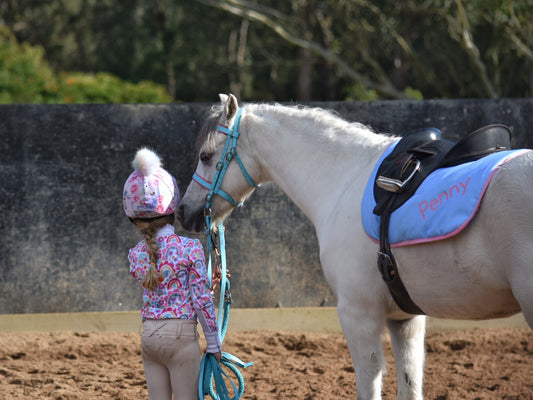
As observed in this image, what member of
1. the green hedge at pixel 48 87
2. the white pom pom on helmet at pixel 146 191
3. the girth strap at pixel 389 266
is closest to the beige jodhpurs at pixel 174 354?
the white pom pom on helmet at pixel 146 191

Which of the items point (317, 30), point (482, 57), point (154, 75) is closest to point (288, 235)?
point (317, 30)

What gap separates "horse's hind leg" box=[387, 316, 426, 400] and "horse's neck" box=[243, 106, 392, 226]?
60cm

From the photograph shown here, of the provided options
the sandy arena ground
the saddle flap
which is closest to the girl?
the saddle flap

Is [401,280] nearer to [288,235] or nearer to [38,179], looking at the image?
[288,235]

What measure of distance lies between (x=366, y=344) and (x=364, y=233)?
45 cm

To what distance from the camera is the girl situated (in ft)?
8.45

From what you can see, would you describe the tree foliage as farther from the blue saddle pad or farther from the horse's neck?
the blue saddle pad

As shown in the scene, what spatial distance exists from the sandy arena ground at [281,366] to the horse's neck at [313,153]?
128 cm

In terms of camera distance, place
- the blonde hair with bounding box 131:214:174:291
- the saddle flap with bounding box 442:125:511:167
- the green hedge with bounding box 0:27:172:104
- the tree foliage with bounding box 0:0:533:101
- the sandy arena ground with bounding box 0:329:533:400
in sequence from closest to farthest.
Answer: the saddle flap with bounding box 442:125:511:167 → the blonde hair with bounding box 131:214:174:291 → the sandy arena ground with bounding box 0:329:533:400 → the tree foliage with bounding box 0:0:533:101 → the green hedge with bounding box 0:27:172:104

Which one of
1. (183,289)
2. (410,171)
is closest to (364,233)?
(410,171)

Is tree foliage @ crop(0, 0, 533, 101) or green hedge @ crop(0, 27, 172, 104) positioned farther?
green hedge @ crop(0, 27, 172, 104)

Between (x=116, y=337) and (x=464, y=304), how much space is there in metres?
3.18

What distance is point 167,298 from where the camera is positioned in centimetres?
261

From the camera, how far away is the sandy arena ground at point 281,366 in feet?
12.2
